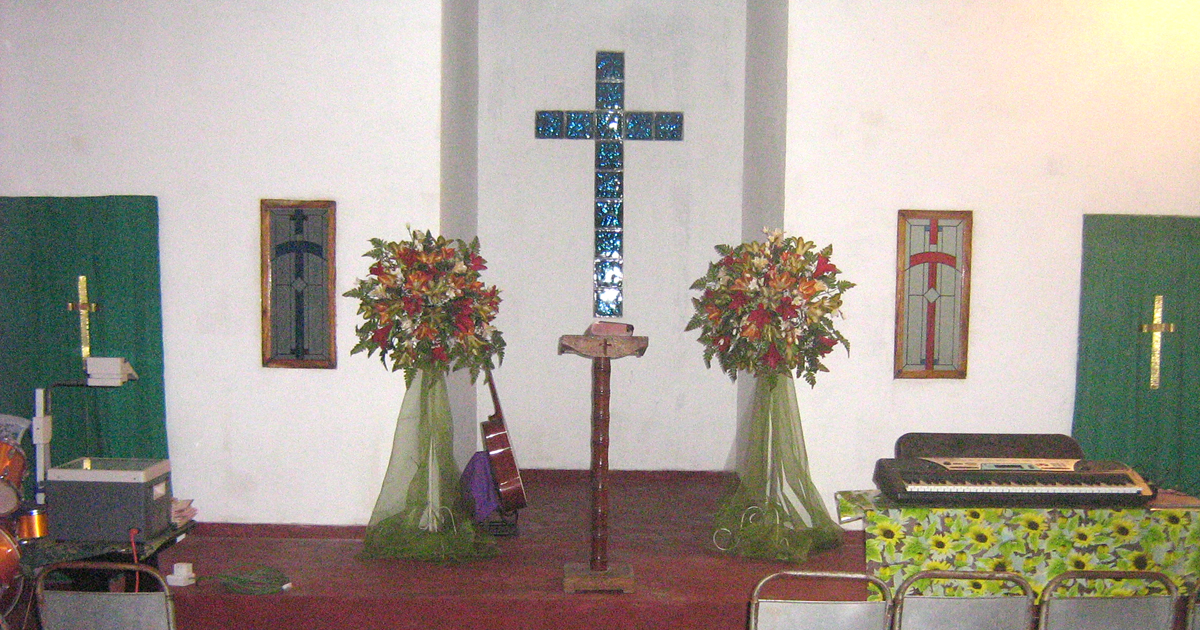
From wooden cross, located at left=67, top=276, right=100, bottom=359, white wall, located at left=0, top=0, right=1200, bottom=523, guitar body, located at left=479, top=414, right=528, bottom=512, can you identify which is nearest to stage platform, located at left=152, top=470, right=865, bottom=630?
guitar body, located at left=479, top=414, right=528, bottom=512

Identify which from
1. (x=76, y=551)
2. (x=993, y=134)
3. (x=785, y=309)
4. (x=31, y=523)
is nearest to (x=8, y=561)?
(x=76, y=551)

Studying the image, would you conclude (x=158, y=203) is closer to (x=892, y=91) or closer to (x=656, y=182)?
(x=656, y=182)

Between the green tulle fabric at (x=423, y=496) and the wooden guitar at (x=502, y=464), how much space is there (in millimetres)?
206

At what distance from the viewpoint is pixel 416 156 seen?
15.4 feet

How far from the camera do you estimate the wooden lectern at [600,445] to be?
3768 mm

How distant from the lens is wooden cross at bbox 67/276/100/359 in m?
4.70

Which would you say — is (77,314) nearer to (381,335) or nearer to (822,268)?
(381,335)

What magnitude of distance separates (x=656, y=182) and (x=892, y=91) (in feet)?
6.10

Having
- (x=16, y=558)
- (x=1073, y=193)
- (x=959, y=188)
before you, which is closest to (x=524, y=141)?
(x=959, y=188)

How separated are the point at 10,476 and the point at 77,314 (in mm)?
1048

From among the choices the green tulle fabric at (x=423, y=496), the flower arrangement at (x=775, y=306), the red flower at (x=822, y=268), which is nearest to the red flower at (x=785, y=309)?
the flower arrangement at (x=775, y=306)

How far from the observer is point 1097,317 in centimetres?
471

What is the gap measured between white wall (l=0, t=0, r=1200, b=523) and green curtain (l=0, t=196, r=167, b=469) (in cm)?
12

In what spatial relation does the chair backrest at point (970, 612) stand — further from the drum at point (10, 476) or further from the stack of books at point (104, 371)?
the drum at point (10, 476)
